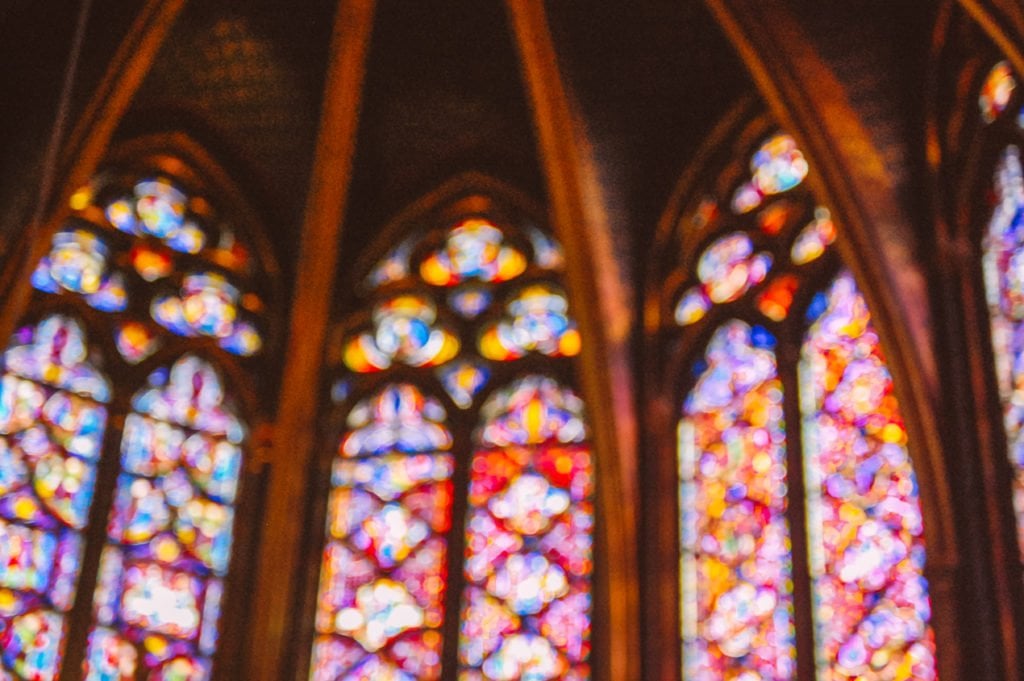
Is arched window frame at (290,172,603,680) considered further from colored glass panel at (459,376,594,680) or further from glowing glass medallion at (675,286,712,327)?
glowing glass medallion at (675,286,712,327)

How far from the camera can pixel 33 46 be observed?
12188mm

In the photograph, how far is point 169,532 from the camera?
12.0 metres

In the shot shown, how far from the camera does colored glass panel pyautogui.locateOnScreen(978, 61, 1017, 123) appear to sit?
35.9 feet

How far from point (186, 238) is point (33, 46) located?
1.52 meters

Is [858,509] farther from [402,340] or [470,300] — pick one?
[402,340]

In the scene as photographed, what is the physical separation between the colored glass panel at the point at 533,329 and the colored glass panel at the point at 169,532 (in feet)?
5.30

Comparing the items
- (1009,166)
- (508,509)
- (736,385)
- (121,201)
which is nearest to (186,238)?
(121,201)

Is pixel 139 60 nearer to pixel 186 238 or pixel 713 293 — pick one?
pixel 186 238

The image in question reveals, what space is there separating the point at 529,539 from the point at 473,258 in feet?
6.53

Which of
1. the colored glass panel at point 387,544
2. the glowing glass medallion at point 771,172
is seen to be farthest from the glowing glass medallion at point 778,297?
the colored glass panel at point 387,544

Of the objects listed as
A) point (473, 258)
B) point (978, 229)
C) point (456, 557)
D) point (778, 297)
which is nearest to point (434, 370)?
point (473, 258)

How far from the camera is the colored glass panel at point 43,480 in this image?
37.2 ft

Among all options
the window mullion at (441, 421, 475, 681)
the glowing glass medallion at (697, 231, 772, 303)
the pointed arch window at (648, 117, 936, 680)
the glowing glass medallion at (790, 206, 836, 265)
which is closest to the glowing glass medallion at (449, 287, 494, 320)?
the window mullion at (441, 421, 475, 681)

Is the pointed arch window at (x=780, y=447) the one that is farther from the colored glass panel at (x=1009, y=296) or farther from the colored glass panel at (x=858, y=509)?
the colored glass panel at (x=1009, y=296)
